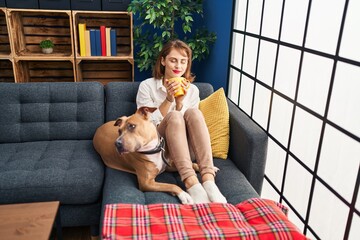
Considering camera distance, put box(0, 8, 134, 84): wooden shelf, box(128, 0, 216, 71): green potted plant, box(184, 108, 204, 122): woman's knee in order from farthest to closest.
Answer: box(0, 8, 134, 84): wooden shelf < box(128, 0, 216, 71): green potted plant < box(184, 108, 204, 122): woman's knee

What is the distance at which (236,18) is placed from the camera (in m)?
2.96

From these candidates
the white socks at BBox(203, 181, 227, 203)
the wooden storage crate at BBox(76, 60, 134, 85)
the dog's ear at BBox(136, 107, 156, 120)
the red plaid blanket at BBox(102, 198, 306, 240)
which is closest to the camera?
the red plaid blanket at BBox(102, 198, 306, 240)

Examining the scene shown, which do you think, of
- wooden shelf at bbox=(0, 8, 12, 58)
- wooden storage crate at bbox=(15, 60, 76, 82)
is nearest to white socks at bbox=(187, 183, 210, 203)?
wooden storage crate at bbox=(15, 60, 76, 82)

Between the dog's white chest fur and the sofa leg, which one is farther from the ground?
the dog's white chest fur

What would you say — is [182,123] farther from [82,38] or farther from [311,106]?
[82,38]

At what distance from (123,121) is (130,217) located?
19.8 inches

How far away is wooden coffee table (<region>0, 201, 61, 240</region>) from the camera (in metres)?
1.31

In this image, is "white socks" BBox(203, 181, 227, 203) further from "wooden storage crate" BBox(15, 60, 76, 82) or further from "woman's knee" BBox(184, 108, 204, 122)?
"wooden storage crate" BBox(15, 60, 76, 82)

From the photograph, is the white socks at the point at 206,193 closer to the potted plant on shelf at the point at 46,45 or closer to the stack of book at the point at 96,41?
the stack of book at the point at 96,41

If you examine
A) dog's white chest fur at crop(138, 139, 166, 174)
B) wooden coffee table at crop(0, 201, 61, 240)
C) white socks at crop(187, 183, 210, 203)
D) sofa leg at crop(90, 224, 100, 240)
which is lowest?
sofa leg at crop(90, 224, 100, 240)

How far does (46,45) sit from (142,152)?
7.99 feet

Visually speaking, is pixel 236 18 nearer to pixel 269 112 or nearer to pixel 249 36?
pixel 249 36

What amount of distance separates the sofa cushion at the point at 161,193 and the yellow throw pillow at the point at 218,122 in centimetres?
13

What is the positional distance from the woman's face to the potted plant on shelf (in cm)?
204
